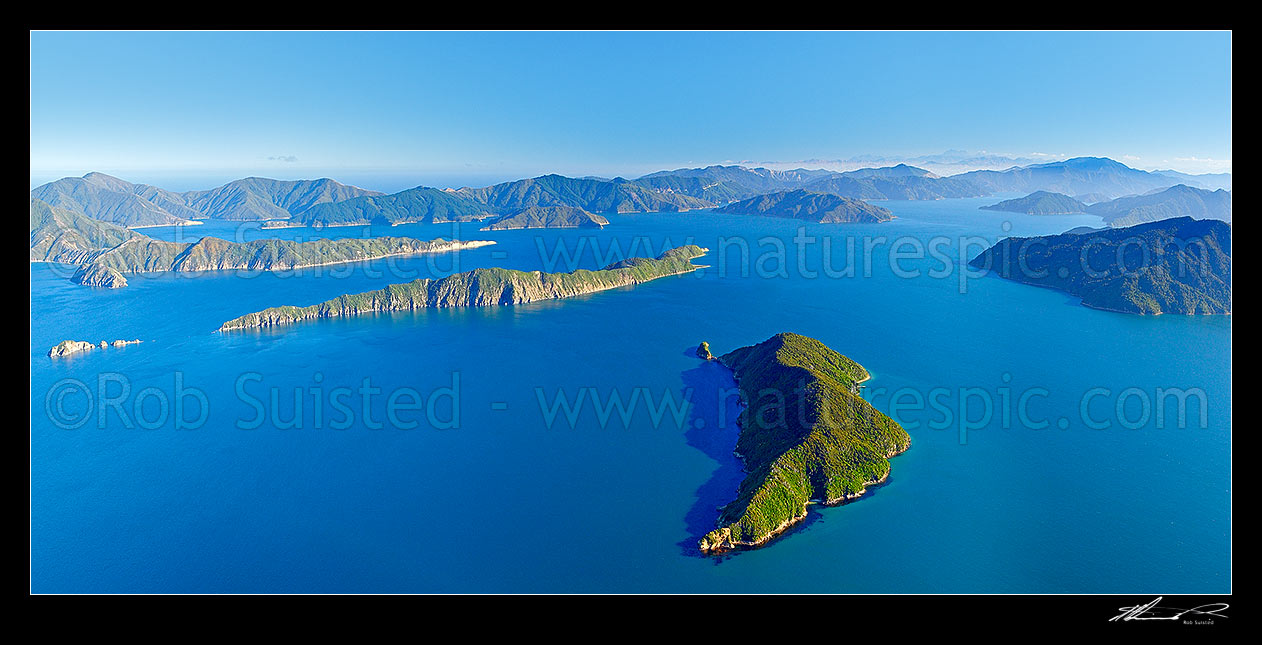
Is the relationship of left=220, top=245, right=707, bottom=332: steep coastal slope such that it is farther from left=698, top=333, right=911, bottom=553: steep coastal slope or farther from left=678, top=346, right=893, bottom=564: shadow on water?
left=698, top=333, right=911, bottom=553: steep coastal slope

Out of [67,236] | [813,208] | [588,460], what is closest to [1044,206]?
[813,208]

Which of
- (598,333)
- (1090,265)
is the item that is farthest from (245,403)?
(1090,265)

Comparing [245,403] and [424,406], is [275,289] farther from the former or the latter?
[424,406]

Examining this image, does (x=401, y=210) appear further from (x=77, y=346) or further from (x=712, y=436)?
(x=712, y=436)

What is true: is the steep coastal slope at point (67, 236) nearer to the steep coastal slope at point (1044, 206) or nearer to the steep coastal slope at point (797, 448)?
the steep coastal slope at point (797, 448)

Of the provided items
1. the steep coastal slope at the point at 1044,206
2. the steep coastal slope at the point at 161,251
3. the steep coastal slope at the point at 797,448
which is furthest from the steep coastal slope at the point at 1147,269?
the steep coastal slope at the point at 1044,206

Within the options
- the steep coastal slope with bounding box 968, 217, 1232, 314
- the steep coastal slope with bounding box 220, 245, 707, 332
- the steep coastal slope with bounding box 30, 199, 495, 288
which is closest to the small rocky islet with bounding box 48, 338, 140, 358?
the steep coastal slope with bounding box 220, 245, 707, 332

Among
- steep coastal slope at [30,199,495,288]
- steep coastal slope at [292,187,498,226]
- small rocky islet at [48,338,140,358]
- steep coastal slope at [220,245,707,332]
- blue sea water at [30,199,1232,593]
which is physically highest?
steep coastal slope at [292,187,498,226]
